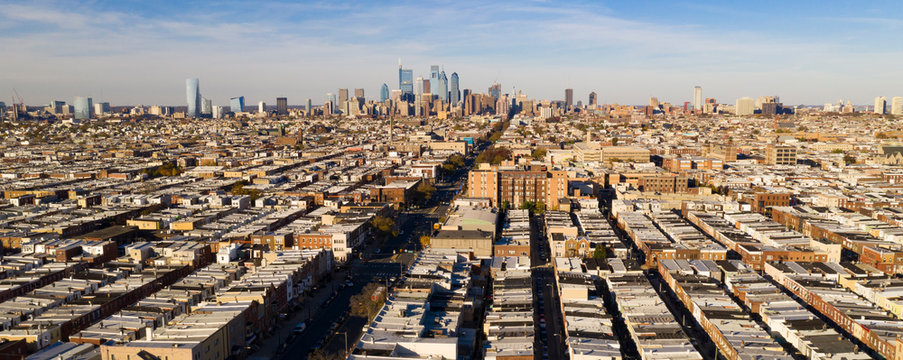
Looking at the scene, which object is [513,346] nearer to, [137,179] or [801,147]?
[137,179]

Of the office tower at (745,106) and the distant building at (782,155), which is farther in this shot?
the office tower at (745,106)

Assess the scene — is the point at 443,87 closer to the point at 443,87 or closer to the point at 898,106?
the point at 443,87

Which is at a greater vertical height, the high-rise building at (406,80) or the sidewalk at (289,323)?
the high-rise building at (406,80)

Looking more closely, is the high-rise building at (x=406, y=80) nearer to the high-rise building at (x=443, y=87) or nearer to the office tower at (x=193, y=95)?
the high-rise building at (x=443, y=87)

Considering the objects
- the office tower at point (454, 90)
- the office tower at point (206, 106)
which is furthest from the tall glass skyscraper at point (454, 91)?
the office tower at point (206, 106)

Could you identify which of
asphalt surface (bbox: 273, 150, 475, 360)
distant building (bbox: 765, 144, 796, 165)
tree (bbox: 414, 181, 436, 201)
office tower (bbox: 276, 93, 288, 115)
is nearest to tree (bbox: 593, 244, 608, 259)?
asphalt surface (bbox: 273, 150, 475, 360)

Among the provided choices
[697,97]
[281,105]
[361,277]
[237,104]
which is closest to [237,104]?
[237,104]

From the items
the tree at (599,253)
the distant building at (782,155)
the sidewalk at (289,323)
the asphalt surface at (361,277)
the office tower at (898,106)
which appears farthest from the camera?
the office tower at (898,106)
